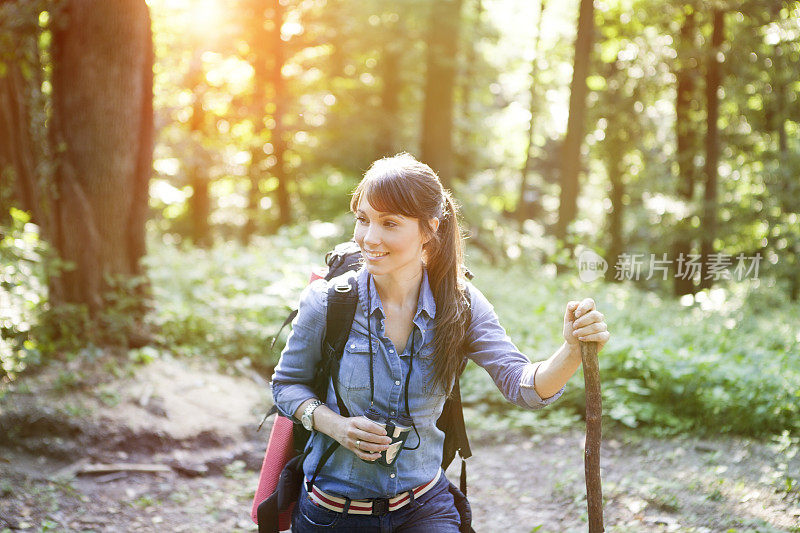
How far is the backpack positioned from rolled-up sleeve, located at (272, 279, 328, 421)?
1.2 inches

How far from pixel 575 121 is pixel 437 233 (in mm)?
11753

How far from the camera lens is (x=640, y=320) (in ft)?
29.5

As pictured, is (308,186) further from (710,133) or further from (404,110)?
(710,133)

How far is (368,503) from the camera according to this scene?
8.82ft

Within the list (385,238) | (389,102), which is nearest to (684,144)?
(389,102)

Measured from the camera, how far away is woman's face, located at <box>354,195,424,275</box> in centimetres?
265

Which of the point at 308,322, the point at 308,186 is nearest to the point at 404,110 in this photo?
the point at 308,186

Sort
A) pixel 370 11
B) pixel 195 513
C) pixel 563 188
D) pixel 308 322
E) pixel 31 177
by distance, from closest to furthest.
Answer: pixel 308 322, pixel 195 513, pixel 31 177, pixel 563 188, pixel 370 11

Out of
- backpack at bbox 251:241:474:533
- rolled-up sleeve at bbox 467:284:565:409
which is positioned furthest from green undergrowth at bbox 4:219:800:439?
rolled-up sleeve at bbox 467:284:565:409

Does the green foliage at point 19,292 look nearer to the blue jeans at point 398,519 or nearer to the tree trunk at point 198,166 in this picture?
the blue jeans at point 398,519

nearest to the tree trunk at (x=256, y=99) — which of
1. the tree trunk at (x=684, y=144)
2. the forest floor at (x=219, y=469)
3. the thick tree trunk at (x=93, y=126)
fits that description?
the tree trunk at (x=684, y=144)

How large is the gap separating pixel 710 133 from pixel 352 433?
1428cm

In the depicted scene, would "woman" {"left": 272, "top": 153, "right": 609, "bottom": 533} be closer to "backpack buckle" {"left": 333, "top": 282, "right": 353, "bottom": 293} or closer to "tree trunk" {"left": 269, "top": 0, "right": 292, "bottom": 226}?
"backpack buckle" {"left": 333, "top": 282, "right": 353, "bottom": 293}

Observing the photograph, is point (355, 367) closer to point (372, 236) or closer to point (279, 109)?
point (372, 236)
